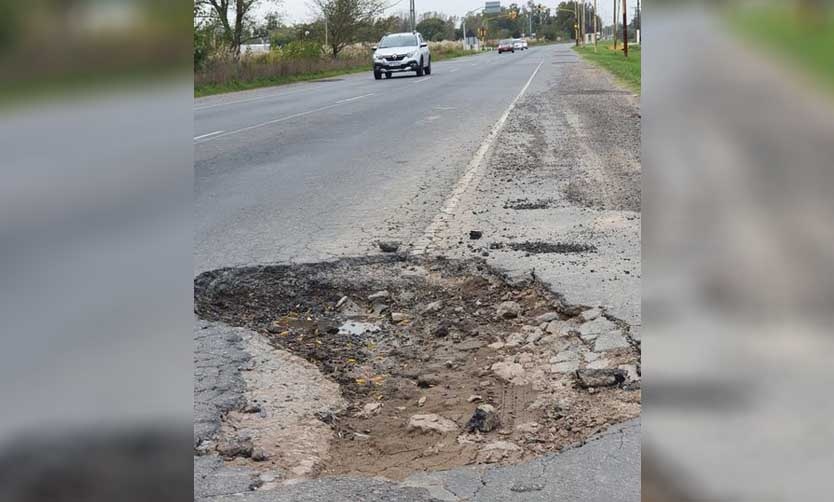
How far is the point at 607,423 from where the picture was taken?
292 cm

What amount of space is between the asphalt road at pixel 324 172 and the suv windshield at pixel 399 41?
1398 centimetres

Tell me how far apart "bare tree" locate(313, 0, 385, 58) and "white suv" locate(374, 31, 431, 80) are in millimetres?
11919

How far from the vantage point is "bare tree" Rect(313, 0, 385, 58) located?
4378cm

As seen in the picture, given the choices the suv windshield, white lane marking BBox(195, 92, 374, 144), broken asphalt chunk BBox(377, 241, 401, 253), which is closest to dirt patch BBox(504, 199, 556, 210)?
broken asphalt chunk BBox(377, 241, 401, 253)

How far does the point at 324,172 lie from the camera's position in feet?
28.9

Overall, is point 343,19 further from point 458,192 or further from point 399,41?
point 458,192

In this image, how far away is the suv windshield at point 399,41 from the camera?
31.6m

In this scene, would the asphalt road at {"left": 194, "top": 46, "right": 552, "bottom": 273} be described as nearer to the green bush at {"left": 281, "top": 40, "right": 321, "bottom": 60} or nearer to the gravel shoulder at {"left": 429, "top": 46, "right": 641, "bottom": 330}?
the gravel shoulder at {"left": 429, "top": 46, "right": 641, "bottom": 330}

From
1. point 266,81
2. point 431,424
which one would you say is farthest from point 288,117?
point 266,81

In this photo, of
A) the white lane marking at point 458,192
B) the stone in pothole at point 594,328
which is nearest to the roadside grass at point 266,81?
the white lane marking at point 458,192
